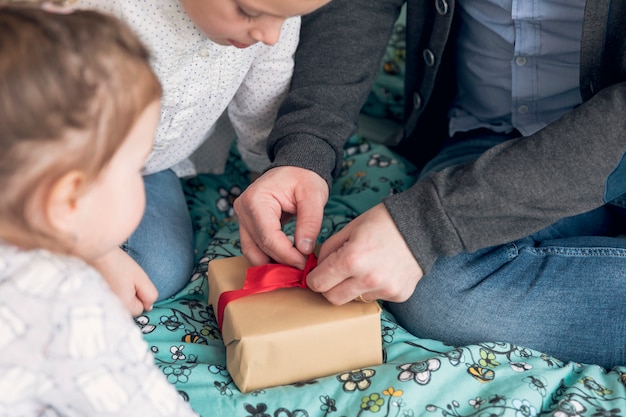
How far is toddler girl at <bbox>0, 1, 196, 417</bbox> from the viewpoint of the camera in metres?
0.62

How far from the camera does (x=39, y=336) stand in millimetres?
664

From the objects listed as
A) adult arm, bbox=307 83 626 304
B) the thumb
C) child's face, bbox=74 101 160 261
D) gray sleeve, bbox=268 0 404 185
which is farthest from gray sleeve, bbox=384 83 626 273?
child's face, bbox=74 101 160 261

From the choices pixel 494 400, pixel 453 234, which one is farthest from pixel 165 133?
pixel 494 400

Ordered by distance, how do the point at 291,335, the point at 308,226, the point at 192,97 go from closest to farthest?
the point at 291,335, the point at 308,226, the point at 192,97

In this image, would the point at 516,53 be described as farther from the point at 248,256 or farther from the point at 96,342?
the point at 96,342

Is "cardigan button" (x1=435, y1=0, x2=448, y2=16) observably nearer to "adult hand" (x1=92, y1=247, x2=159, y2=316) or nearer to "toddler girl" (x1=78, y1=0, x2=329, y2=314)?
"toddler girl" (x1=78, y1=0, x2=329, y2=314)

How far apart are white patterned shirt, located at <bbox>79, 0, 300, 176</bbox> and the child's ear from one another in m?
0.41

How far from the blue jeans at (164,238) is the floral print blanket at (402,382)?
0.04m

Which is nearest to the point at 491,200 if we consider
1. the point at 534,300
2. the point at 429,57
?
the point at 534,300

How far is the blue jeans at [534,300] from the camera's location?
3.32 ft

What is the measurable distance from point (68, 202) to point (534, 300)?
0.66m

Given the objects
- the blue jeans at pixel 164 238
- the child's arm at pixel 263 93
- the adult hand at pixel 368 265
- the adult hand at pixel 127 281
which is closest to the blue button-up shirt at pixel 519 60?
the child's arm at pixel 263 93

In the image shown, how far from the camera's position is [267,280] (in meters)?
0.96

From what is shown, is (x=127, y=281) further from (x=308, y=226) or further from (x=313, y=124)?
(x=313, y=124)
